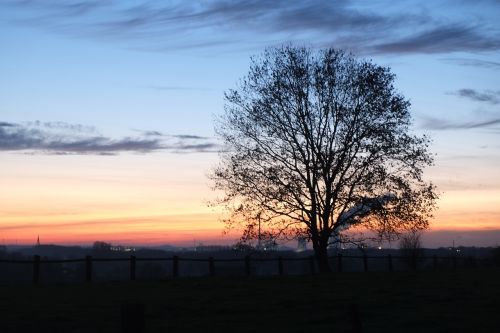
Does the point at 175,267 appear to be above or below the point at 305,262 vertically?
below

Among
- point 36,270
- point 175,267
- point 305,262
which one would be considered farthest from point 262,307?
point 305,262

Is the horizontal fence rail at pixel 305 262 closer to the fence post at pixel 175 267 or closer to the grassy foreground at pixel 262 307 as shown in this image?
the fence post at pixel 175 267

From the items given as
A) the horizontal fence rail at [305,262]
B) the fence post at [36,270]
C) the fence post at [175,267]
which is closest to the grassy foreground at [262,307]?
the fence post at [36,270]

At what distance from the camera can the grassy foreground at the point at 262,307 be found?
15.8 m

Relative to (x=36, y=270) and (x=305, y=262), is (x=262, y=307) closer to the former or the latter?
(x=36, y=270)

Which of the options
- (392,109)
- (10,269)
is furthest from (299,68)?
(10,269)

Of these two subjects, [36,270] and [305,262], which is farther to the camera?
[305,262]

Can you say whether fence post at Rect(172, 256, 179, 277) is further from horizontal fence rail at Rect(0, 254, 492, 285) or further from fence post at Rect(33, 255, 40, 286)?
fence post at Rect(33, 255, 40, 286)

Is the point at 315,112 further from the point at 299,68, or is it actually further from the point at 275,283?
the point at 275,283

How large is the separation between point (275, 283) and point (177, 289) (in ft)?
16.3

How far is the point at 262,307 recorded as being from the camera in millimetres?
19734

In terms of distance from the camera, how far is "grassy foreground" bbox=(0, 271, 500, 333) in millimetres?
15797

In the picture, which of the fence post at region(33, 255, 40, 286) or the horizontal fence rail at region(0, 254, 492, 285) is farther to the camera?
the horizontal fence rail at region(0, 254, 492, 285)

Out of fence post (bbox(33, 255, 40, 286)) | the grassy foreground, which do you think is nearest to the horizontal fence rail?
fence post (bbox(33, 255, 40, 286))
